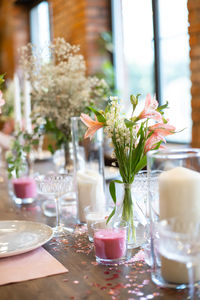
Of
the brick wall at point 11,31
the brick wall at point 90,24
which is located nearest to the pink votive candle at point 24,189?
the brick wall at point 90,24

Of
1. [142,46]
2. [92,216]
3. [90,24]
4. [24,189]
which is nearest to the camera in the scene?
[92,216]

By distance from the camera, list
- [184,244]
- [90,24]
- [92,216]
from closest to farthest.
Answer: [184,244] → [92,216] → [90,24]

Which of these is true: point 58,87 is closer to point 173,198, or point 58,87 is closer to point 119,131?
point 119,131

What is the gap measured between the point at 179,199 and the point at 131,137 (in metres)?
0.29

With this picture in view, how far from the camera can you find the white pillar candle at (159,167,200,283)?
0.86m

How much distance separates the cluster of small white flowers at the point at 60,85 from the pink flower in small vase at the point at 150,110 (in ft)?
2.72

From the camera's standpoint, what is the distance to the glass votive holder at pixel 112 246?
105 centimetres

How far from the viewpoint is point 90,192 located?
4.84 ft

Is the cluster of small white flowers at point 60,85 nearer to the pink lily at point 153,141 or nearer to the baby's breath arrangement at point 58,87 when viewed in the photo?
the baby's breath arrangement at point 58,87

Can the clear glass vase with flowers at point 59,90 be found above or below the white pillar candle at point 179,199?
above

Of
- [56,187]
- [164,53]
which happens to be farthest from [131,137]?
[164,53]

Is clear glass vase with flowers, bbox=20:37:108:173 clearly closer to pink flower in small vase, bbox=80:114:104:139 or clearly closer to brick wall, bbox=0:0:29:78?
pink flower in small vase, bbox=80:114:104:139

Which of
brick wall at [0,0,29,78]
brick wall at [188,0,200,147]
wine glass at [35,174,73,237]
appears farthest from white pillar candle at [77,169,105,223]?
brick wall at [0,0,29,78]

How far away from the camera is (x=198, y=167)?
89cm
